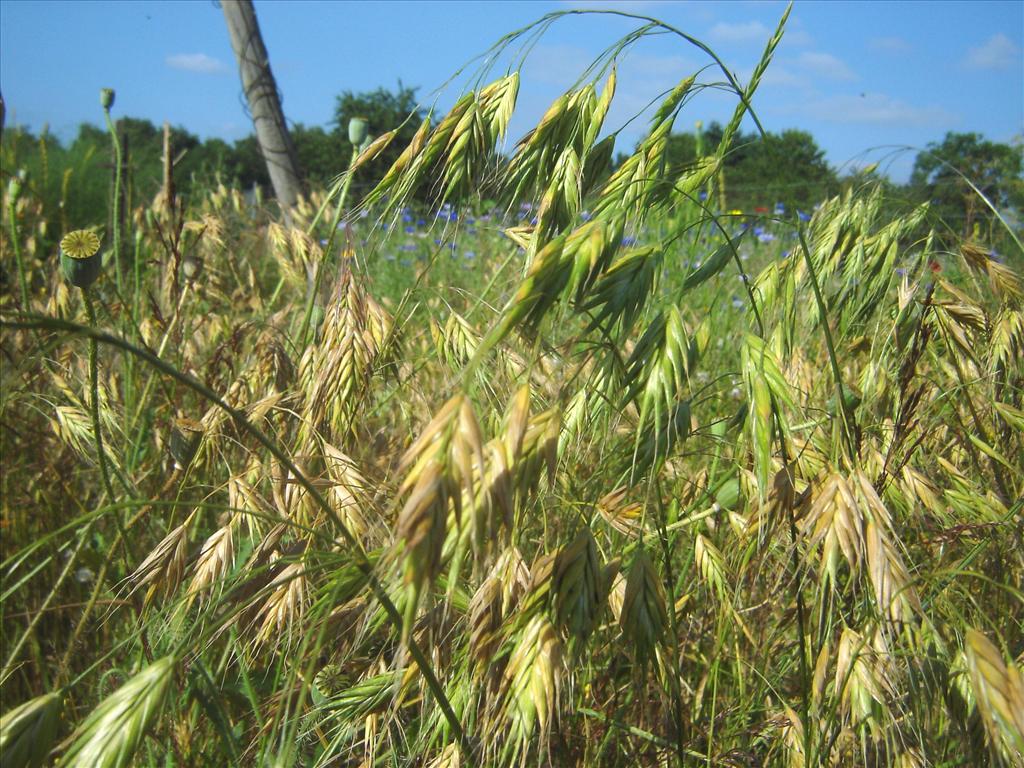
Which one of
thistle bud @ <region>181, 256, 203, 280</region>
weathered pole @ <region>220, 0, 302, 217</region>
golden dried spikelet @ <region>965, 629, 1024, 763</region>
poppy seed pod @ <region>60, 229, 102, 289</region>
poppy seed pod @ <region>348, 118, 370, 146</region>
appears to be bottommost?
golden dried spikelet @ <region>965, 629, 1024, 763</region>

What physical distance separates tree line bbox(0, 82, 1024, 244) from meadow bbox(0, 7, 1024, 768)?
263 millimetres

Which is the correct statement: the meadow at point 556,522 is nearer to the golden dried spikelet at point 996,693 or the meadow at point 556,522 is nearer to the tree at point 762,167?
the golden dried spikelet at point 996,693

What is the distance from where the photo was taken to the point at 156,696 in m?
0.72

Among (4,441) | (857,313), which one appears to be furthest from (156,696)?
(4,441)

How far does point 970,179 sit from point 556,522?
1.51 m

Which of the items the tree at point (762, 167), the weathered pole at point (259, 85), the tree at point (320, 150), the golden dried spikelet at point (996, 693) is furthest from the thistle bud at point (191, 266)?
the tree at point (320, 150)

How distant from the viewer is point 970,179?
81.0 inches

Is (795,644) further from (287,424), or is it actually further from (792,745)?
(287,424)

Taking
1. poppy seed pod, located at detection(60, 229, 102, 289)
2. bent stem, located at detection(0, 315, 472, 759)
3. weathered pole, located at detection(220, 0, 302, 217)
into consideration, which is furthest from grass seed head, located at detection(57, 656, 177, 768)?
weathered pole, located at detection(220, 0, 302, 217)

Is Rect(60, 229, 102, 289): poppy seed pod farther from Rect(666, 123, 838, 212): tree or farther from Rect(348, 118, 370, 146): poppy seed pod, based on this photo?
Rect(666, 123, 838, 212): tree

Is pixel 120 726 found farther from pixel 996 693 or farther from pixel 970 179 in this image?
pixel 970 179

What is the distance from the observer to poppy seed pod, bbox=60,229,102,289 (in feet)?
4.15

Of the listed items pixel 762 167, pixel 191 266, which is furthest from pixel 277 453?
pixel 762 167

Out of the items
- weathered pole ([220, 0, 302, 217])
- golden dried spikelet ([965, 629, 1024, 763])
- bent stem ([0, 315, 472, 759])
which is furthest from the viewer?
weathered pole ([220, 0, 302, 217])
